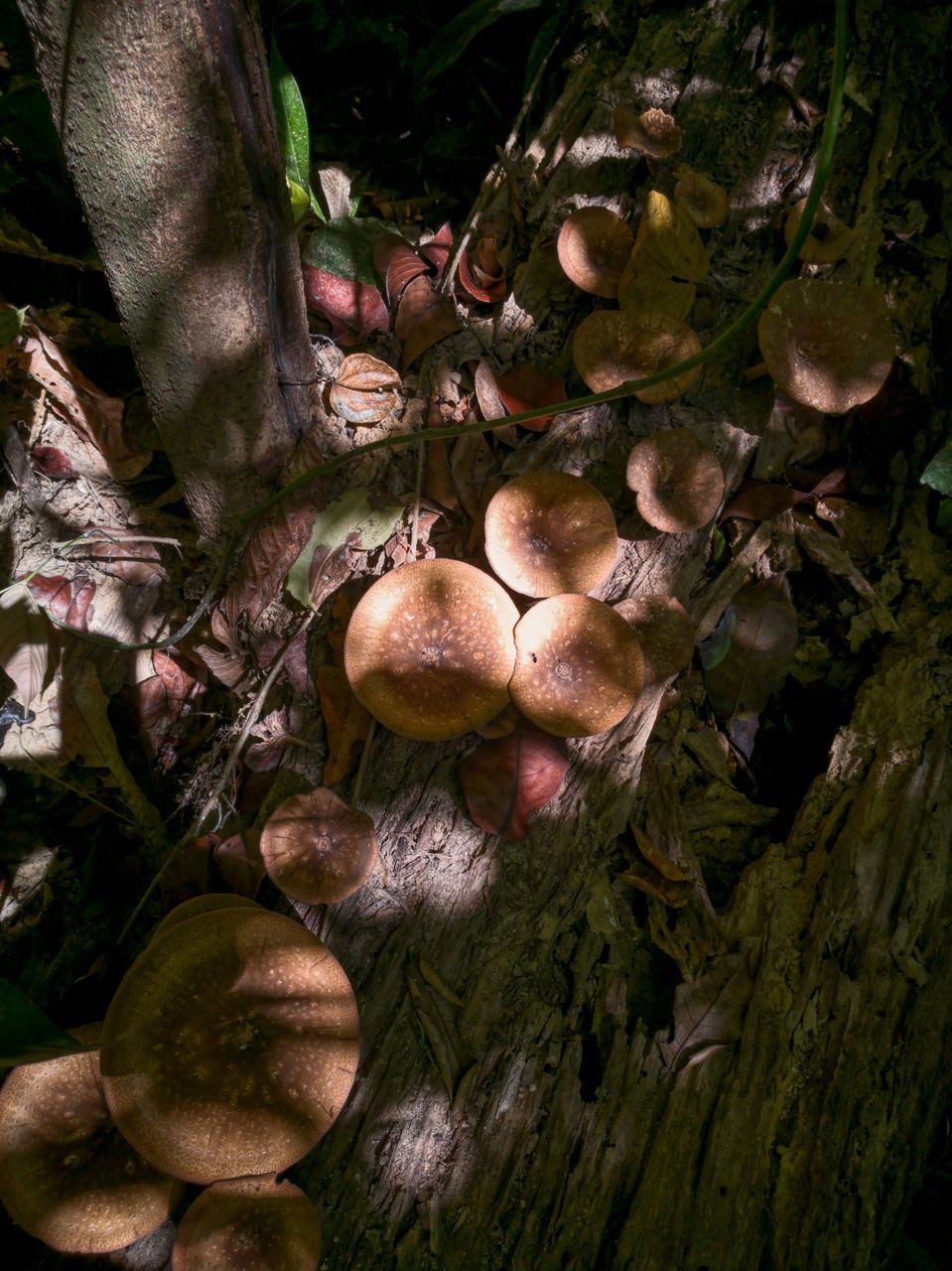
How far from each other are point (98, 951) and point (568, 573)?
256 cm

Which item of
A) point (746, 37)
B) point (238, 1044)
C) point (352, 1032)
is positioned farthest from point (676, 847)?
point (746, 37)

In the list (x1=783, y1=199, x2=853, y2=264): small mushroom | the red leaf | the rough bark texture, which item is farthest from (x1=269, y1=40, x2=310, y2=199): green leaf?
the red leaf

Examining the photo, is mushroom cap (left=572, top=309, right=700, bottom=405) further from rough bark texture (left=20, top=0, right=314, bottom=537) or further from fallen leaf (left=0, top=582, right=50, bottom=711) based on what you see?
fallen leaf (left=0, top=582, right=50, bottom=711)

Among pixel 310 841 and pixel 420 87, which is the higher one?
pixel 420 87

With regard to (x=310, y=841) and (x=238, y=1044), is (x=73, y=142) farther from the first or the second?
(x=238, y=1044)

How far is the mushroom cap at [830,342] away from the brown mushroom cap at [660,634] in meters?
1.03

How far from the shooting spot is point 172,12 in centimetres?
172

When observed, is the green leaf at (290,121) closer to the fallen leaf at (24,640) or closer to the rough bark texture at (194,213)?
the rough bark texture at (194,213)

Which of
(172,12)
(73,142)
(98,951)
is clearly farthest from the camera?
(98,951)

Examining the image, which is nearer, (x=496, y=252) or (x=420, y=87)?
(x=496, y=252)

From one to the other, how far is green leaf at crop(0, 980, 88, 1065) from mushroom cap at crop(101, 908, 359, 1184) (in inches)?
7.0

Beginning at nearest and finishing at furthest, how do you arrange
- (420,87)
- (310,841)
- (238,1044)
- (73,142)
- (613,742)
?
(73,142), (238,1044), (310,841), (613,742), (420,87)

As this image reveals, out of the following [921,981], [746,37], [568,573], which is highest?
[746,37]

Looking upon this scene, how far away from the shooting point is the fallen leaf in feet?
9.21
